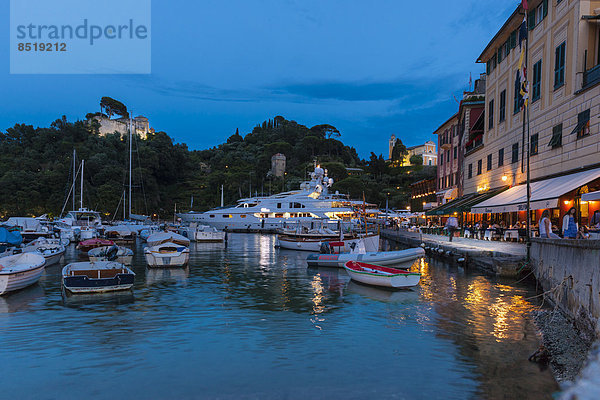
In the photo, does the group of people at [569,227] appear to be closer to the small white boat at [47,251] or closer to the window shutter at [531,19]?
A: the window shutter at [531,19]

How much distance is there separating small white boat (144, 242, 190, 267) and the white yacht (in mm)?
38783

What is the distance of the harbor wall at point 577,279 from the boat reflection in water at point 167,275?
14781 mm

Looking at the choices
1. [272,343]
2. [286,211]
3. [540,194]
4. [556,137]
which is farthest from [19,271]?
[286,211]

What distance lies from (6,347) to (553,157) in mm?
24629

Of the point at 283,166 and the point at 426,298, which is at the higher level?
the point at 283,166

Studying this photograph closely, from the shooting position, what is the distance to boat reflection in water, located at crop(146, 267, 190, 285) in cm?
1986

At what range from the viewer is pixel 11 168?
90.0 metres

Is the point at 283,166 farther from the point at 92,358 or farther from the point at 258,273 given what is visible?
the point at 92,358

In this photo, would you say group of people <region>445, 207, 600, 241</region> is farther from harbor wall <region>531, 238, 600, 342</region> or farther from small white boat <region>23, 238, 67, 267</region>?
small white boat <region>23, 238, 67, 267</region>

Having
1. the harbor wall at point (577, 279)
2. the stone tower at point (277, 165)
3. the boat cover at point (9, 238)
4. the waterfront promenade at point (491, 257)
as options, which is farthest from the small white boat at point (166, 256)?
the stone tower at point (277, 165)

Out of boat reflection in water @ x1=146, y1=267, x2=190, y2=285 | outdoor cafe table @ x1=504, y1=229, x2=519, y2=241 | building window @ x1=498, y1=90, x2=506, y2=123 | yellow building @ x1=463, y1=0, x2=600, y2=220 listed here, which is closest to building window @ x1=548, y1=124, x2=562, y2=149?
yellow building @ x1=463, y1=0, x2=600, y2=220

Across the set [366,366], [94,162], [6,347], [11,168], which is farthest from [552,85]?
[11,168]

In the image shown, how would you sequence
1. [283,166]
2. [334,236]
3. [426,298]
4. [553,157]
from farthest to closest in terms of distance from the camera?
1. [283,166]
2. [334,236]
3. [553,157]
4. [426,298]

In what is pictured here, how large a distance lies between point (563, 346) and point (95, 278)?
15.2 metres
